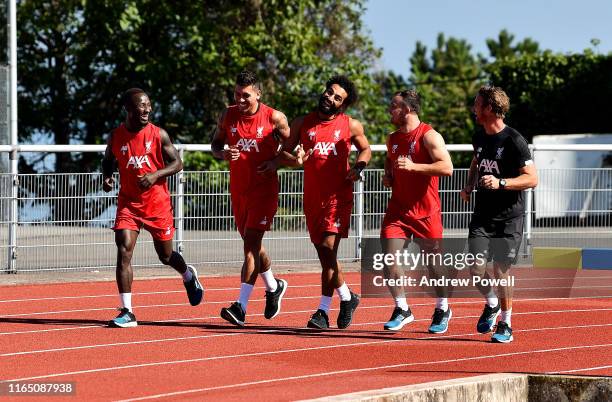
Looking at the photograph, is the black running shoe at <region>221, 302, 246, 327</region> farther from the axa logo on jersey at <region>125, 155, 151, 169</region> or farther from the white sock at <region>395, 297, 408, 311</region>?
the axa logo on jersey at <region>125, 155, 151, 169</region>

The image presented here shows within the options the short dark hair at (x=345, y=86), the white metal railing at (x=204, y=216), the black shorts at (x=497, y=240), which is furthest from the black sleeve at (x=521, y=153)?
the white metal railing at (x=204, y=216)

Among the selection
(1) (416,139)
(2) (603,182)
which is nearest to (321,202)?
(1) (416,139)

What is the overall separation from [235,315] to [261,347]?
1225 mm

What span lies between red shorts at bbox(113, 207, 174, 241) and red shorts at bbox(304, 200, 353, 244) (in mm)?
1367

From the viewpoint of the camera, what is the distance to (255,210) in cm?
1187

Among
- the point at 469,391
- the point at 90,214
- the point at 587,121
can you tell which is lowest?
the point at 469,391

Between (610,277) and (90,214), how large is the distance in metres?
6.59

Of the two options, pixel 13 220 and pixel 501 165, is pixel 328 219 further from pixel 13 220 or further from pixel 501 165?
pixel 13 220

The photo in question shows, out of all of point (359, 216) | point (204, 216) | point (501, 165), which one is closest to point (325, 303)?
point (501, 165)

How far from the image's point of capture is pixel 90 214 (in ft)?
54.7

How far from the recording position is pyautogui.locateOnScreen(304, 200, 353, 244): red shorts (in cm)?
1158

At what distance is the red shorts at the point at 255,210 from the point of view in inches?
467

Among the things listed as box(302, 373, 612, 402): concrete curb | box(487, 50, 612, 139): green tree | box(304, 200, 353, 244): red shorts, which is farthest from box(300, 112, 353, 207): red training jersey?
box(487, 50, 612, 139): green tree

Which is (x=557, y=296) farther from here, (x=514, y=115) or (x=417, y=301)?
(x=514, y=115)
